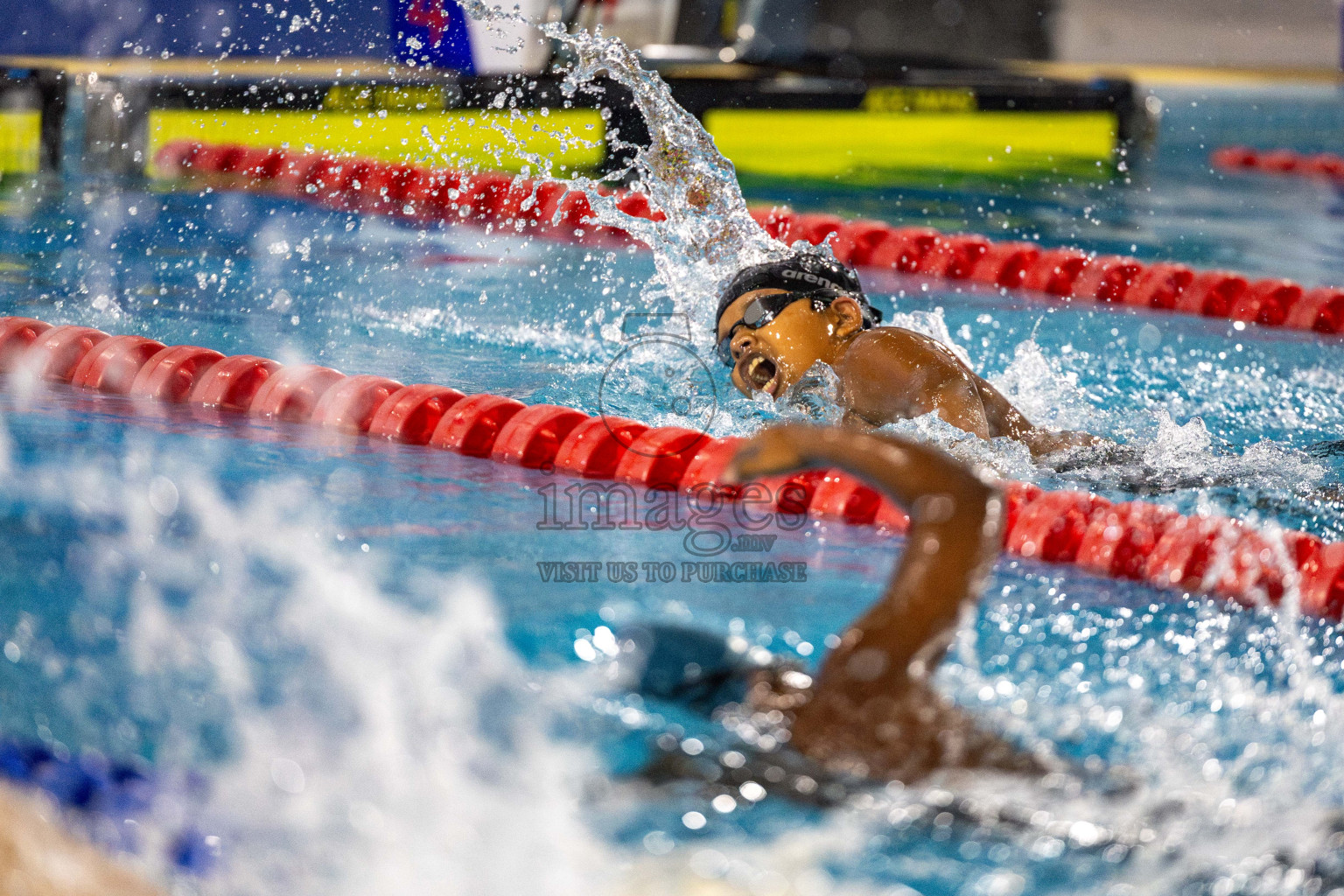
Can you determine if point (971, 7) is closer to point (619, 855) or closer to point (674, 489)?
point (674, 489)

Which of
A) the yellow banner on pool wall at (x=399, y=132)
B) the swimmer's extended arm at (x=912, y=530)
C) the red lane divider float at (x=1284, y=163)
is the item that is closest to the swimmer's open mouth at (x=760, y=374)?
the swimmer's extended arm at (x=912, y=530)

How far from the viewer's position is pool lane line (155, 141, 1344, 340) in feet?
15.4

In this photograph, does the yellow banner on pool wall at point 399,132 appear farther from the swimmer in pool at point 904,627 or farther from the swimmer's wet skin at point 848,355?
the swimmer in pool at point 904,627

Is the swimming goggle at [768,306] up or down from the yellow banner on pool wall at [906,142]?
down

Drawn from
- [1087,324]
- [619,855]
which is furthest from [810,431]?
[1087,324]

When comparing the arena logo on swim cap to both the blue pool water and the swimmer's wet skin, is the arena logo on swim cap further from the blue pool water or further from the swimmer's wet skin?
the blue pool water

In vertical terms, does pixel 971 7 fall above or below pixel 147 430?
above

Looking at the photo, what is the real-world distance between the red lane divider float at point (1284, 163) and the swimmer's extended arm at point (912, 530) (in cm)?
833

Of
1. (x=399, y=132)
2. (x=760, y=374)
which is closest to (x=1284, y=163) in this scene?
(x=399, y=132)

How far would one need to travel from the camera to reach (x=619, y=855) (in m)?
1.51

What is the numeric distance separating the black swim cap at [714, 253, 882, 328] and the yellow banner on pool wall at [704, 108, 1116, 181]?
4.42 meters

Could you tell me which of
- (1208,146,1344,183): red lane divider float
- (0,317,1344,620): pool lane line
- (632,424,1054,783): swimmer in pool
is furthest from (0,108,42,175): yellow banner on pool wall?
(1208,146,1344,183): red lane divider float

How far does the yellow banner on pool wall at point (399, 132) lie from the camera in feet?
21.2

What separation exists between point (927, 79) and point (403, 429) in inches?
245
